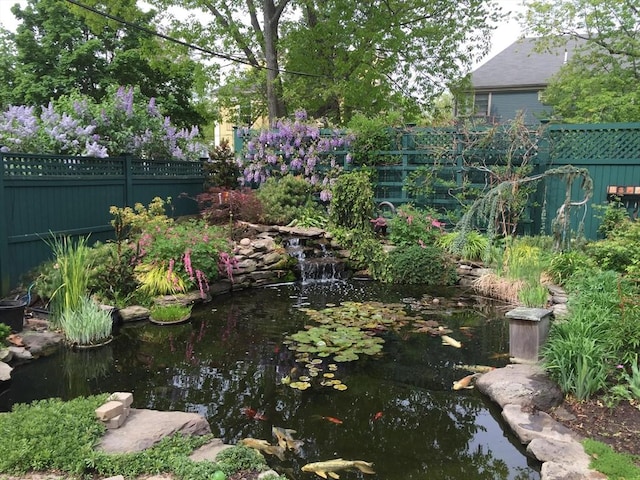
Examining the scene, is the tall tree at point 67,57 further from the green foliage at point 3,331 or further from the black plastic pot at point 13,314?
the green foliage at point 3,331

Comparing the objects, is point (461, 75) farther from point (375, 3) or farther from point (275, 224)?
point (275, 224)

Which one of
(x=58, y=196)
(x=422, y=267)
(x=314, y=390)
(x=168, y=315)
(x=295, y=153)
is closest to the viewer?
(x=314, y=390)

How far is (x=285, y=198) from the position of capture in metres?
10.1

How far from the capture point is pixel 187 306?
662 centimetres

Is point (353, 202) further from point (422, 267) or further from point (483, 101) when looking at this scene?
point (483, 101)

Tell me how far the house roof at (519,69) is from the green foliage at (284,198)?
12.4 metres

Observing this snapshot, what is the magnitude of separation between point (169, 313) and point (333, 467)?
11.9 ft

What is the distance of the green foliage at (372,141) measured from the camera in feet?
34.2

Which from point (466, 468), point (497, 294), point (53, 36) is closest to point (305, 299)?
point (497, 294)

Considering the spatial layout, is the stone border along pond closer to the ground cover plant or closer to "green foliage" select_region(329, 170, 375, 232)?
the ground cover plant

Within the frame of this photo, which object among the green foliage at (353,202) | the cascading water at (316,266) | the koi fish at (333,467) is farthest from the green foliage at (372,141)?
the koi fish at (333,467)

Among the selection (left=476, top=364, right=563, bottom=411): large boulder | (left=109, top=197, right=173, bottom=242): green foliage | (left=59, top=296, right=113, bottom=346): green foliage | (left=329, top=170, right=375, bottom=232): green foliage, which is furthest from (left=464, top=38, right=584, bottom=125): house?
(left=59, top=296, right=113, bottom=346): green foliage

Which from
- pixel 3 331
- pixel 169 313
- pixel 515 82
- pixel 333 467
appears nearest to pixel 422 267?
pixel 169 313

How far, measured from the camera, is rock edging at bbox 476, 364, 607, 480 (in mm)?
2904
